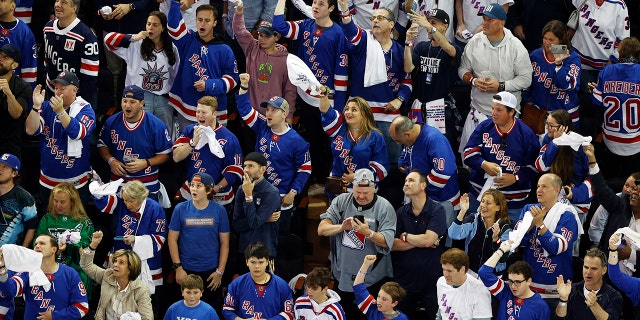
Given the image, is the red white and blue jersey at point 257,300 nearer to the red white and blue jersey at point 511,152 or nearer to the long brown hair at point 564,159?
the red white and blue jersey at point 511,152

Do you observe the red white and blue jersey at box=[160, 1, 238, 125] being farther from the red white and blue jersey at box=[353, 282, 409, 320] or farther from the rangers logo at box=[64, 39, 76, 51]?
the red white and blue jersey at box=[353, 282, 409, 320]

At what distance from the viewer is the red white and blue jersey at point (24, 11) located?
13711mm

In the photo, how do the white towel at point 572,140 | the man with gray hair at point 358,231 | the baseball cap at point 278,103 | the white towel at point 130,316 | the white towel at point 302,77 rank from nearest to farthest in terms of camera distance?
the white towel at point 130,316
the man with gray hair at point 358,231
the white towel at point 572,140
the baseball cap at point 278,103
the white towel at point 302,77

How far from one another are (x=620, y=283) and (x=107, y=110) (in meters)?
5.23

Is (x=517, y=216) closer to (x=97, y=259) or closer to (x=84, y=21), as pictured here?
(x=97, y=259)

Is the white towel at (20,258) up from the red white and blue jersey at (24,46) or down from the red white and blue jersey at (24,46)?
down

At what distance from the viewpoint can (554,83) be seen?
13008 millimetres

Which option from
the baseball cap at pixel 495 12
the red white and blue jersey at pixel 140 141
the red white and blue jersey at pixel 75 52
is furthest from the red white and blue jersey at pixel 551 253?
the red white and blue jersey at pixel 75 52

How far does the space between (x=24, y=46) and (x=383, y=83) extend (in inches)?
130

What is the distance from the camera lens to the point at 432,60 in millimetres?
13016

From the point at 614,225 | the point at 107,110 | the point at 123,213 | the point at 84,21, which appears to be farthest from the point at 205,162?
the point at 614,225

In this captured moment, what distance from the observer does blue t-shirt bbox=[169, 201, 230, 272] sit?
11812 millimetres

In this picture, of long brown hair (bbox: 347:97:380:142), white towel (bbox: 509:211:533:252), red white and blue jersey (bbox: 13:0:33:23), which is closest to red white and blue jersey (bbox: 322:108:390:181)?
long brown hair (bbox: 347:97:380:142)

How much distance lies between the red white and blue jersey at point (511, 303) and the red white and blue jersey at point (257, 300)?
1586mm
